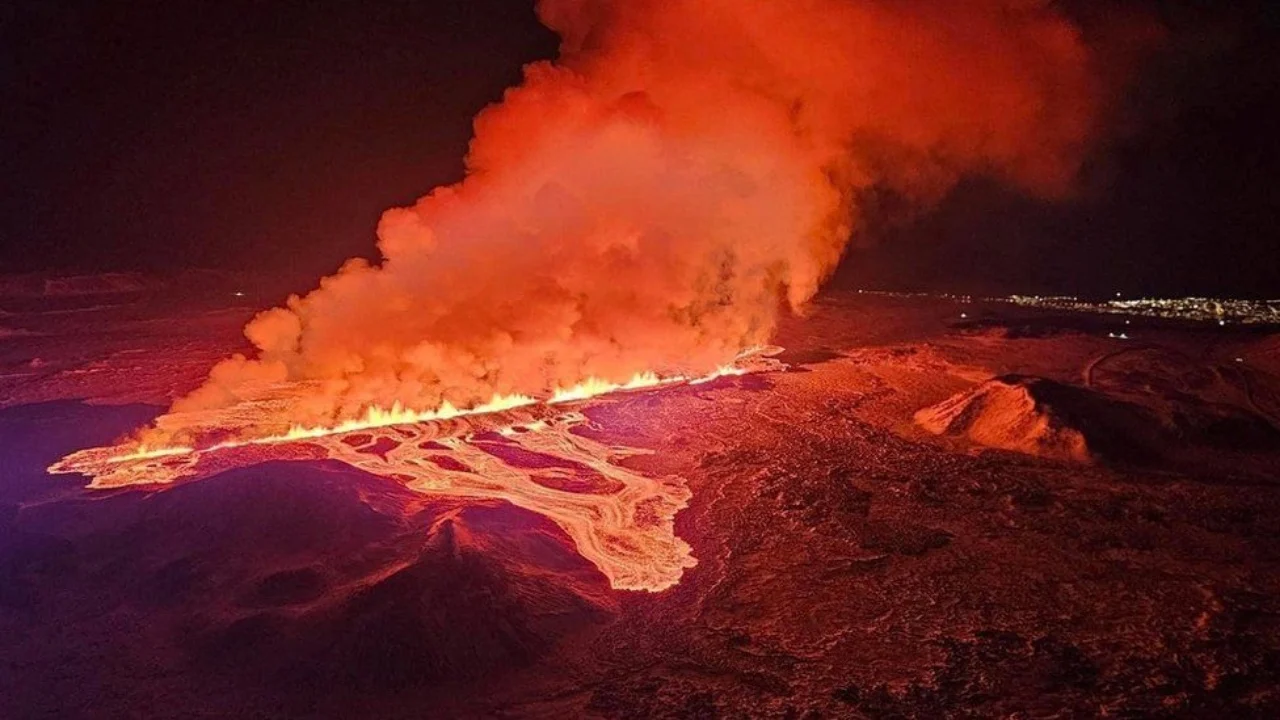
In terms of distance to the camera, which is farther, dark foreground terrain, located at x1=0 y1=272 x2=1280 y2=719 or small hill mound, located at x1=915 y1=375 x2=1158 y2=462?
small hill mound, located at x1=915 y1=375 x2=1158 y2=462

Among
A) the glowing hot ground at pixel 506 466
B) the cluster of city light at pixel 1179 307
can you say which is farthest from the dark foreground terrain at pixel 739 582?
A: the cluster of city light at pixel 1179 307

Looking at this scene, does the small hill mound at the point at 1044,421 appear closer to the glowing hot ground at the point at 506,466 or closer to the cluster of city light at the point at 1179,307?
the glowing hot ground at the point at 506,466

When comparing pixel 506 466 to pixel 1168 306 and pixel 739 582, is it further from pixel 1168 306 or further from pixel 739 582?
pixel 1168 306

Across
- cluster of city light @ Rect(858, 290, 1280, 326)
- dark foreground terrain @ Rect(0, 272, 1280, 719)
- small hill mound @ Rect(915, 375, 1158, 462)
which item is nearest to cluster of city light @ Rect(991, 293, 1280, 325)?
cluster of city light @ Rect(858, 290, 1280, 326)

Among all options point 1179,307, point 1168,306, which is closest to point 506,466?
point 1179,307

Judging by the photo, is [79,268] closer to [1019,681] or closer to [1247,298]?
[1019,681]

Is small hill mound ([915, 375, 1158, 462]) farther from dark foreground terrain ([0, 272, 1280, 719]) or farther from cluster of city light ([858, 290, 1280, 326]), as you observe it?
cluster of city light ([858, 290, 1280, 326])

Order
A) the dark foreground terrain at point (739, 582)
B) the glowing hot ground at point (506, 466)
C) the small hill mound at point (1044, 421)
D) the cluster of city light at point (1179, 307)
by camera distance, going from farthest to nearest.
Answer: the cluster of city light at point (1179, 307) → the small hill mound at point (1044, 421) → the glowing hot ground at point (506, 466) → the dark foreground terrain at point (739, 582)

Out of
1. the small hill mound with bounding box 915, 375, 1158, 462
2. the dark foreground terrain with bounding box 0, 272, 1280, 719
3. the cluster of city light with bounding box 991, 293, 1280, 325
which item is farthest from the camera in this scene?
the cluster of city light with bounding box 991, 293, 1280, 325
